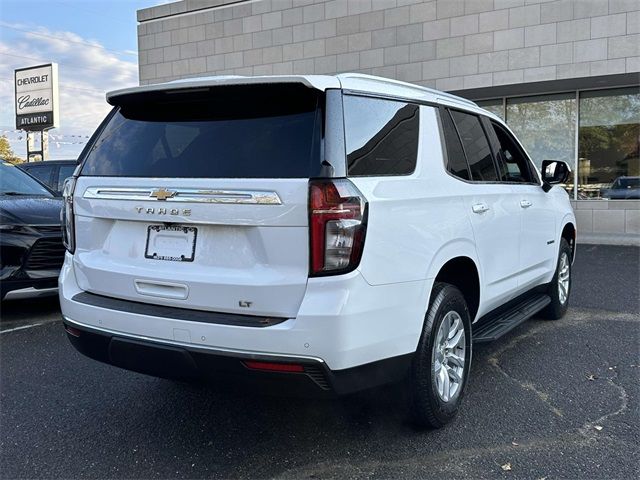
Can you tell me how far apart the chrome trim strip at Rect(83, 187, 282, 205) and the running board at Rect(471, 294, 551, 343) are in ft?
6.16

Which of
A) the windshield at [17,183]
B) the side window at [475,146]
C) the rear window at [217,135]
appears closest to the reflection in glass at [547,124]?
the side window at [475,146]

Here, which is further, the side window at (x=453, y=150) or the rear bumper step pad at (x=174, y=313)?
the side window at (x=453, y=150)

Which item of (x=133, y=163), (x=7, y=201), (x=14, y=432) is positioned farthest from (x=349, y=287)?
(x=7, y=201)

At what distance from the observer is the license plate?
272 centimetres

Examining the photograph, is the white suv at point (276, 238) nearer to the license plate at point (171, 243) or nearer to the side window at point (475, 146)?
the license plate at point (171, 243)

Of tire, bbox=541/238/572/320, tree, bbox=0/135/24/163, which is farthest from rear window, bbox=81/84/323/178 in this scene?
tree, bbox=0/135/24/163

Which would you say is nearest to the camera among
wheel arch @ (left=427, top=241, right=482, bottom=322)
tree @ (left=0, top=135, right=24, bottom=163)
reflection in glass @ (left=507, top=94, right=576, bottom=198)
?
wheel arch @ (left=427, top=241, right=482, bottom=322)

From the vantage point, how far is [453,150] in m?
3.60

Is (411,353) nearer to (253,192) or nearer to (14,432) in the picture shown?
(253,192)

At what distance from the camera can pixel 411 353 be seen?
2.84 meters

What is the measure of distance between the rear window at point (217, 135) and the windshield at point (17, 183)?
3.77 metres

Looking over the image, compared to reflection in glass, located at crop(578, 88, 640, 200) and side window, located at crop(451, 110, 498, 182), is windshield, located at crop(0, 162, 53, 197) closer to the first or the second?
side window, located at crop(451, 110, 498, 182)

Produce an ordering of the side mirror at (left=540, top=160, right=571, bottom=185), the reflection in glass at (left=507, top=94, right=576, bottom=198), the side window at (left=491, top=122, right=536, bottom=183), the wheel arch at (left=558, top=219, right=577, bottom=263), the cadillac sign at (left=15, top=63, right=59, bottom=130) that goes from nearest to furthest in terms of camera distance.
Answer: the side window at (left=491, top=122, right=536, bottom=183) < the side mirror at (left=540, top=160, right=571, bottom=185) < the wheel arch at (left=558, top=219, right=577, bottom=263) < the reflection in glass at (left=507, top=94, right=576, bottom=198) < the cadillac sign at (left=15, top=63, right=59, bottom=130)

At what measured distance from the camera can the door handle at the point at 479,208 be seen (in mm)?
3586
